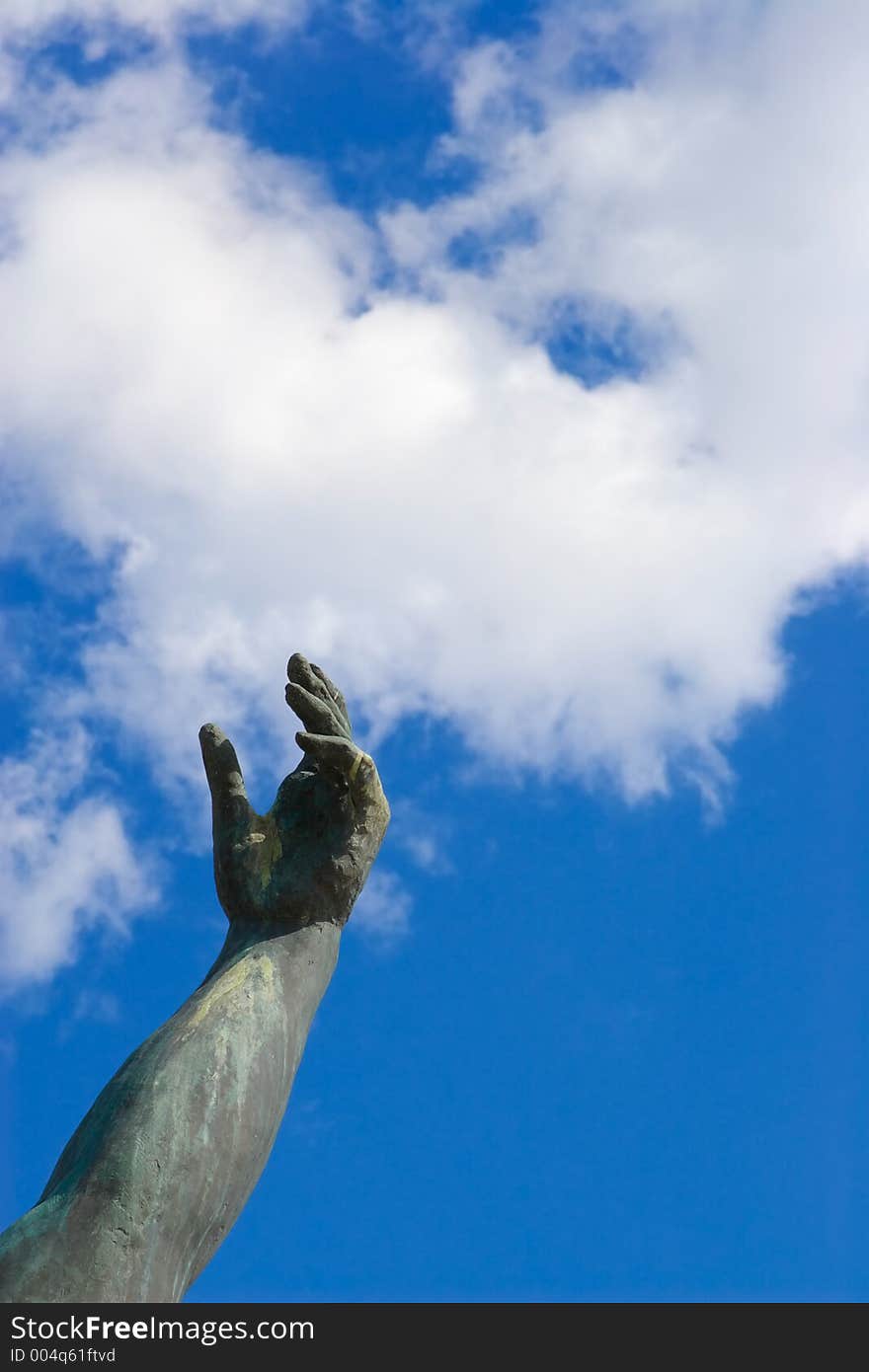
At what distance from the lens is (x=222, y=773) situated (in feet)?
28.1

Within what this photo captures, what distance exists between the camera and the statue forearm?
6379mm

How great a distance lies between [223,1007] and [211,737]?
179 cm

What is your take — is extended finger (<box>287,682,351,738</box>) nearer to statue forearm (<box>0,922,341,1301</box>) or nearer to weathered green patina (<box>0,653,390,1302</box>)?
weathered green patina (<box>0,653,390,1302</box>)

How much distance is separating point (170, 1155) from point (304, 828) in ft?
6.90

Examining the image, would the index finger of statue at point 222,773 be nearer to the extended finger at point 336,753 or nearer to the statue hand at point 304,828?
the statue hand at point 304,828

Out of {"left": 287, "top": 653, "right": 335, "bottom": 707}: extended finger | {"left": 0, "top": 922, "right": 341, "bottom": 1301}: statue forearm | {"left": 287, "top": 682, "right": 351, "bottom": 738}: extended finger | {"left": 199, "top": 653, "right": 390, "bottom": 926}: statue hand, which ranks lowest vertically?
{"left": 0, "top": 922, "right": 341, "bottom": 1301}: statue forearm

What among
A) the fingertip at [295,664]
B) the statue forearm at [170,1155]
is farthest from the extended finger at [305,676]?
the statue forearm at [170,1155]

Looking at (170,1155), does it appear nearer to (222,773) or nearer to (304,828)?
(304,828)

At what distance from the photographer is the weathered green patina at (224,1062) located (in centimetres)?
644

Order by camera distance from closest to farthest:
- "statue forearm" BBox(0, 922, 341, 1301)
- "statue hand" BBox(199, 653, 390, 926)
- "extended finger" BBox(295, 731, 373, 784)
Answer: "statue forearm" BBox(0, 922, 341, 1301) → "statue hand" BBox(199, 653, 390, 926) → "extended finger" BBox(295, 731, 373, 784)

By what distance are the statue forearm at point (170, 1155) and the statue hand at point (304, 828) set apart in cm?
55

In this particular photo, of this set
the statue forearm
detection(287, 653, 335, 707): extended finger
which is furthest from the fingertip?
the statue forearm
